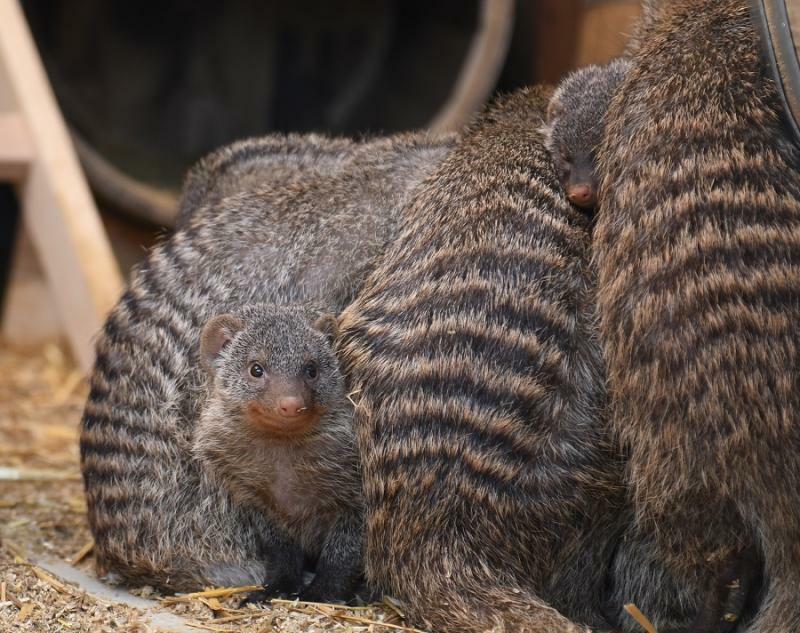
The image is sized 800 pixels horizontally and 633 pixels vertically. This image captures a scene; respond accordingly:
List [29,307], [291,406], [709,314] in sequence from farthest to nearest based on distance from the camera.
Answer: [29,307]
[291,406]
[709,314]

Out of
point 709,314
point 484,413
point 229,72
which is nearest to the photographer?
point 709,314

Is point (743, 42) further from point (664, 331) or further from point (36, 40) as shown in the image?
point (36, 40)

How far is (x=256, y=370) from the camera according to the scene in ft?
8.02

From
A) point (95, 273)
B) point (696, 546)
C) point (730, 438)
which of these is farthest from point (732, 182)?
point (95, 273)

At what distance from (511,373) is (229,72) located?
12.0 ft

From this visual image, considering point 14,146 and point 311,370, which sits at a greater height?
point 14,146

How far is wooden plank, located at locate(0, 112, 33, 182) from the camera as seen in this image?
141 inches

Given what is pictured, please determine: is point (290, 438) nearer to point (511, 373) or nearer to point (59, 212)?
point (511, 373)

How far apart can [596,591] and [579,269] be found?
674 millimetres

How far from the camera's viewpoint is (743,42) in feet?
7.39

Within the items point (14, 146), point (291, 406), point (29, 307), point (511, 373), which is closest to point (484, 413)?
point (511, 373)

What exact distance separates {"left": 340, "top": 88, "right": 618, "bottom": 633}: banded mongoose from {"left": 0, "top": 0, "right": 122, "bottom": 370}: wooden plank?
56.2 inches

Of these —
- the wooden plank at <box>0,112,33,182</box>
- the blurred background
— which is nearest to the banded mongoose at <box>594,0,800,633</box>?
the wooden plank at <box>0,112,33,182</box>

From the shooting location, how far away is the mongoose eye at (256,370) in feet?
8.00
